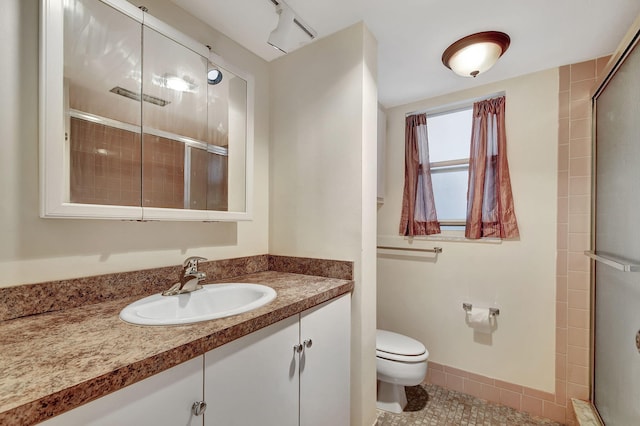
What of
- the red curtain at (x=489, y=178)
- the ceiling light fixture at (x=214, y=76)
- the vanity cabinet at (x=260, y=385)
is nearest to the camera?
the vanity cabinet at (x=260, y=385)

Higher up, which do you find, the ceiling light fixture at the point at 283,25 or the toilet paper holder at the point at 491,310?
the ceiling light fixture at the point at 283,25

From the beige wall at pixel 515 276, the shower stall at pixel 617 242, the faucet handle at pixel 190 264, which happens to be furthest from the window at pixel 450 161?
the faucet handle at pixel 190 264

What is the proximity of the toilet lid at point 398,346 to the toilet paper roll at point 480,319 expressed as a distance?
41 cm

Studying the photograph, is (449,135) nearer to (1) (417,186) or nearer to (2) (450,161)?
(2) (450,161)

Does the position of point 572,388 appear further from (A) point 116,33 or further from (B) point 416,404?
(A) point 116,33

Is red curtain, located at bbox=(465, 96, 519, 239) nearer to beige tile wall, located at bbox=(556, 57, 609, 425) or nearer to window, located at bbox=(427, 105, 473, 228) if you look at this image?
window, located at bbox=(427, 105, 473, 228)

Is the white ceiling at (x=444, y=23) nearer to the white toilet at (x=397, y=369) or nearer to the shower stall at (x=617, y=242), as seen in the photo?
the shower stall at (x=617, y=242)

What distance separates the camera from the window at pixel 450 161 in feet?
6.96

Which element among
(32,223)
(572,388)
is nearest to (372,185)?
(32,223)

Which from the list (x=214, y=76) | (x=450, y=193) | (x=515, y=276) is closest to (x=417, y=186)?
(x=450, y=193)

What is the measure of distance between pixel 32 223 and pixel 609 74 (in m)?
2.58

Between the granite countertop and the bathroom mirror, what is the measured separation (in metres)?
0.35

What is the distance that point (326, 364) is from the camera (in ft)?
4.05

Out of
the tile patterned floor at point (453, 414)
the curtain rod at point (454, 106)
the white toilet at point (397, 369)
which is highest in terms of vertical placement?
the curtain rod at point (454, 106)
